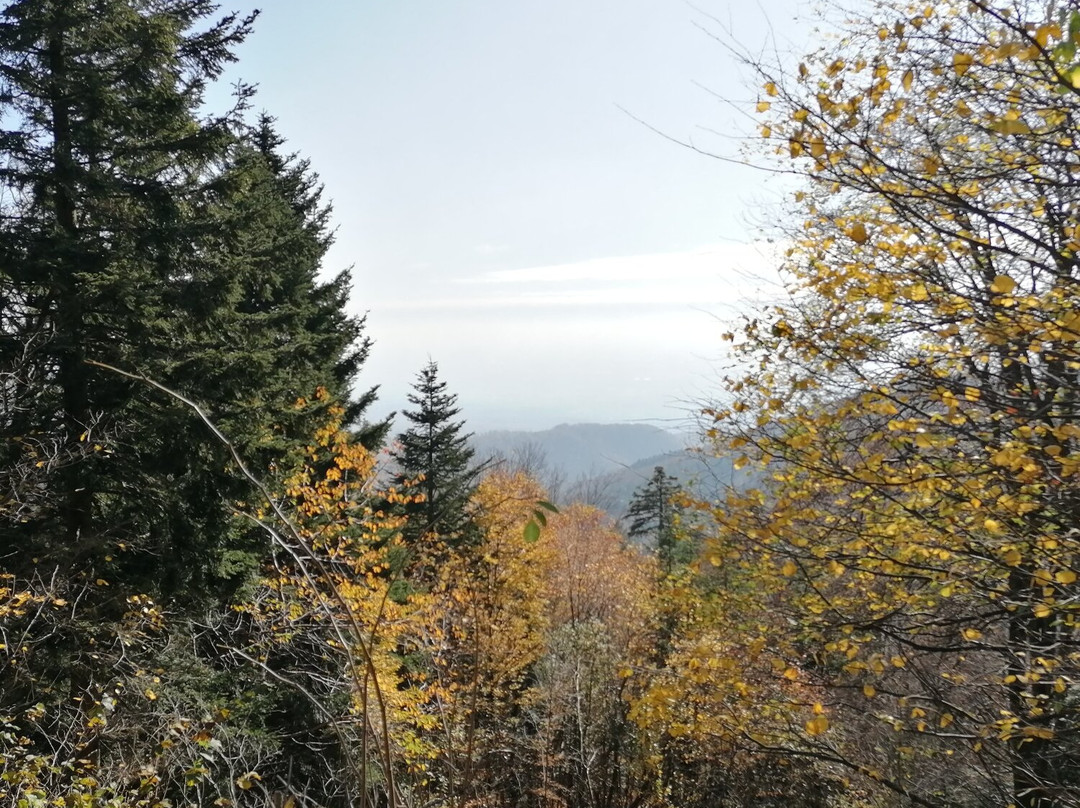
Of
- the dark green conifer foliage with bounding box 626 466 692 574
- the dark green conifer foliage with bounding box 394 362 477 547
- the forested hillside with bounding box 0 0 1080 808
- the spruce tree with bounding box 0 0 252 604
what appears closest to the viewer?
the forested hillside with bounding box 0 0 1080 808

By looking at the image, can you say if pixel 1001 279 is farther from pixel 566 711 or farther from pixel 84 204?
pixel 566 711

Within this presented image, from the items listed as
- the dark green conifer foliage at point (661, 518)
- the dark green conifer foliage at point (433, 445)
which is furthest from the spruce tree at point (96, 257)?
the dark green conifer foliage at point (661, 518)

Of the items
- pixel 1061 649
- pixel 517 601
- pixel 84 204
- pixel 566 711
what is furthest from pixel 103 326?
pixel 517 601

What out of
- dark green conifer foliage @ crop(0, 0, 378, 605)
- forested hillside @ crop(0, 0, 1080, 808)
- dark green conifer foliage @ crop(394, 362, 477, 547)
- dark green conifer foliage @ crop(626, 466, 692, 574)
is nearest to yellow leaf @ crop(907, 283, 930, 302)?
forested hillside @ crop(0, 0, 1080, 808)

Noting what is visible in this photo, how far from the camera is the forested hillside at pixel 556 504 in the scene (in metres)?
3.01

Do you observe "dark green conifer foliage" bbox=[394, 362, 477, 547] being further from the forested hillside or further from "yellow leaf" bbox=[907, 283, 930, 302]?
"yellow leaf" bbox=[907, 283, 930, 302]

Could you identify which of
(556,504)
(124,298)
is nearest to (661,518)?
(556,504)

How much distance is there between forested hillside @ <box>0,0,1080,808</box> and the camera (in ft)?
9.89

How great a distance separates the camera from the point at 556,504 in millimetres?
7633

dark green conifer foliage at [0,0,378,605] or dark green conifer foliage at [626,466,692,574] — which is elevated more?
dark green conifer foliage at [0,0,378,605]

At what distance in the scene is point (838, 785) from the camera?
10.2m

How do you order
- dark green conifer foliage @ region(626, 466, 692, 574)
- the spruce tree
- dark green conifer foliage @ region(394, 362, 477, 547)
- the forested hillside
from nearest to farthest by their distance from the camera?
the forested hillside
the spruce tree
dark green conifer foliage @ region(394, 362, 477, 547)
dark green conifer foliage @ region(626, 466, 692, 574)

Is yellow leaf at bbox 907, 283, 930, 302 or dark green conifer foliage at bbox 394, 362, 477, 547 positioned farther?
dark green conifer foliage at bbox 394, 362, 477, 547

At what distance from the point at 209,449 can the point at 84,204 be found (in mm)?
3124
